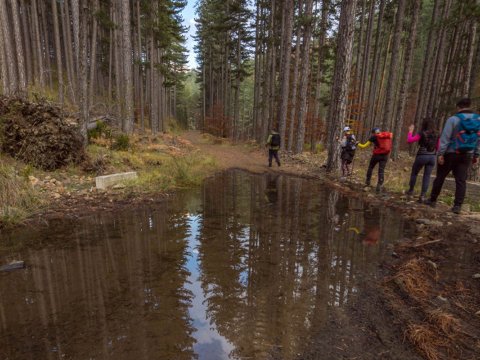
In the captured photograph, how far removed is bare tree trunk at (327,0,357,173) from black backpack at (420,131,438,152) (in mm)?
4349

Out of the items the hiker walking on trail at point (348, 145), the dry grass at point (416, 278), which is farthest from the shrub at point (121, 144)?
the dry grass at point (416, 278)

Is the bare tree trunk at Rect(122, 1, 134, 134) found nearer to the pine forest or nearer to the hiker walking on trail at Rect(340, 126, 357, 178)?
the pine forest

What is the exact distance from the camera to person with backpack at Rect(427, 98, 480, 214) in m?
5.65

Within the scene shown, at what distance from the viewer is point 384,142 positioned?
8797 mm

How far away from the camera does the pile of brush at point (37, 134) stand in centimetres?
821

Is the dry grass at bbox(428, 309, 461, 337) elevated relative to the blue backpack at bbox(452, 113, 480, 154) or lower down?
lower down

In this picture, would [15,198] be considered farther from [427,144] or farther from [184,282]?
[427,144]

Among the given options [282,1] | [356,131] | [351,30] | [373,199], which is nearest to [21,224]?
[373,199]

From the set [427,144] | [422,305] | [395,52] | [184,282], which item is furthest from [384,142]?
[395,52]

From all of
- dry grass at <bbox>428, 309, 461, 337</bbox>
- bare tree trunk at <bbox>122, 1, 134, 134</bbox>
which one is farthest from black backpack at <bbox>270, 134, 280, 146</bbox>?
dry grass at <bbox>428, 309, 461, 337</bbox>

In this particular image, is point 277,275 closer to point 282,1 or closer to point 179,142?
point 179,142

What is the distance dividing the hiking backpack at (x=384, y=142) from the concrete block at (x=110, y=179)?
26.1ft

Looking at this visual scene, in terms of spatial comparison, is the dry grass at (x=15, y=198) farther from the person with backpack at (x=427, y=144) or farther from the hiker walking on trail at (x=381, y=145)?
the hiker walking on trail at (x=381, y=145)

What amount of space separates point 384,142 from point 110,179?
853 cm
